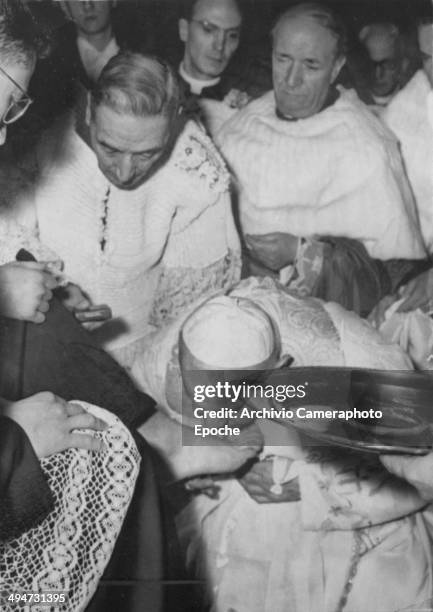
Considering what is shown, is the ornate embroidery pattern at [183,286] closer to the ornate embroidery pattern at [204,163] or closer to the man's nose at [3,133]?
the ornate embroidery pattern at [204,163]

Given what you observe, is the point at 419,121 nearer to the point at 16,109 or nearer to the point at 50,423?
the point at 16,109

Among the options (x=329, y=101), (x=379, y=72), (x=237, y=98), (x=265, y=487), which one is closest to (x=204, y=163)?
(x=237, y=98)

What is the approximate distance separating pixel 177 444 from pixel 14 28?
31.5 inches

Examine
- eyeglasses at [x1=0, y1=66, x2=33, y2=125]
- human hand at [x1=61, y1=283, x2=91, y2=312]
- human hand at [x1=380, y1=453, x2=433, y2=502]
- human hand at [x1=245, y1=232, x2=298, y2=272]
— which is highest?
eyeglasses at [x1=0, y1=66, x2=33, y2=125]

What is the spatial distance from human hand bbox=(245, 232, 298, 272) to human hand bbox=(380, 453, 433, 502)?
0.42 meters

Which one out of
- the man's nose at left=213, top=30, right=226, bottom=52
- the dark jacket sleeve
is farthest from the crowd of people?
the dark jacket sleeve

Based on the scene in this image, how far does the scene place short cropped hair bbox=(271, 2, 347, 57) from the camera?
1.41m

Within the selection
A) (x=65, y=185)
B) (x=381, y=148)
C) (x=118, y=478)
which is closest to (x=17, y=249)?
(x=65, y=185)

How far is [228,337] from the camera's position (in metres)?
1.39

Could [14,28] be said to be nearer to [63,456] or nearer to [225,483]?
[63,456]

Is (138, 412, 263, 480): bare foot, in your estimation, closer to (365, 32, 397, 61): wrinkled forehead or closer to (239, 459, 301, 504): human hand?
(239, 459, 301, 504): human hand

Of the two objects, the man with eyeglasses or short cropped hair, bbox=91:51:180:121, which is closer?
the man with eyeglasses

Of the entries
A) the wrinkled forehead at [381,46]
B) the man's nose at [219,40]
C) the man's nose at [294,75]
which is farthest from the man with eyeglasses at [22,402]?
the wrinkled forehead at [381,46]

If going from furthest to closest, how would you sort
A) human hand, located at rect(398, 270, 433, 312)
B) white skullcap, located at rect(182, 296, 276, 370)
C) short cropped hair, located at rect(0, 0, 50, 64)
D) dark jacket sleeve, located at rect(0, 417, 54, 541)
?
human hand, located at rect(398, 270, 433, 312)
white skullcap, located at rect(182, 296, 276, 370)
short cropped hair, located at rect(0, 0, 50, 64)
dark jacket sleeve, located at rect(0, 417, 54, 541)
